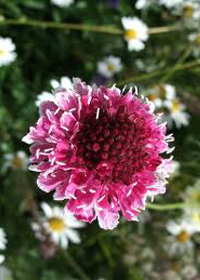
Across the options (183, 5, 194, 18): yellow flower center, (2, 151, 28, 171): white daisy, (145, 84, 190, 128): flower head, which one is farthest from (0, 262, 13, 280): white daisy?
(183, 5, 194, 18): yellow flower center

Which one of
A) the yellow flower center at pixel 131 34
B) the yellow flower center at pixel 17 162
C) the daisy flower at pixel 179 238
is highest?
the yellow flower center at pixel 131 34

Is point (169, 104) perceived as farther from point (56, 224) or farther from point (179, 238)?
point (56, 224)

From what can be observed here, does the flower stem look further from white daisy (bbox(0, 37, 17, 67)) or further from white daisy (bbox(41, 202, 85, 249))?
white daisy (bbox(41, 202, 85, 249))

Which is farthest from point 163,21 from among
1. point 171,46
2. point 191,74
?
point 191,74

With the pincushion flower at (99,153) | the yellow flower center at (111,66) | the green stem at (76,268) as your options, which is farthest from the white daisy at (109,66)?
the pincushion flower at (99,153)

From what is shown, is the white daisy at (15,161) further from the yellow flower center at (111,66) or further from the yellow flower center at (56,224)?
the yellow flower center at (111,66)

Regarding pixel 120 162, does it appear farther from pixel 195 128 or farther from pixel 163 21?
pixel 163 21
